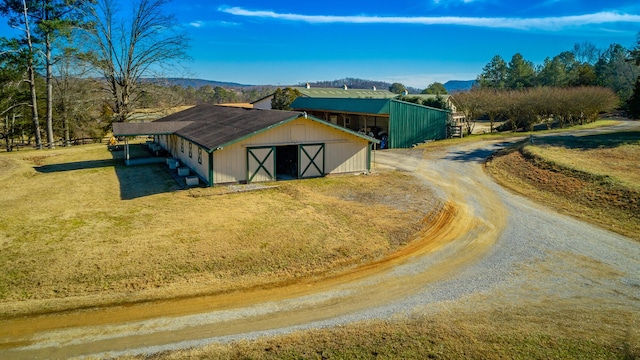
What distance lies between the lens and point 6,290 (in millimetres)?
9375

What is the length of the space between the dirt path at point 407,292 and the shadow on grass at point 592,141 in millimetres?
13520

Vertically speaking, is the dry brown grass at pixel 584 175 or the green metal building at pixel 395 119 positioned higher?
the green metal building at pixel 395 119

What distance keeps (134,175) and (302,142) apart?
9.46 meters

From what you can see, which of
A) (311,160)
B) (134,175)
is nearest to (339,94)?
(311,160)

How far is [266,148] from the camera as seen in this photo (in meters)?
19.8

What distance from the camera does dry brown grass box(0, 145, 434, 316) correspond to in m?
9.84

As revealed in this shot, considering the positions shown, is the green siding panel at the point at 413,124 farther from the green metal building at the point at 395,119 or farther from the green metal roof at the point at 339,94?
the green metal roof at the point at 339,94

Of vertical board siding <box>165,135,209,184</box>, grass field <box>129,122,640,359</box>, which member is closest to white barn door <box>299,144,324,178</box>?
vertical board siding <box>165,135,209,184</box>

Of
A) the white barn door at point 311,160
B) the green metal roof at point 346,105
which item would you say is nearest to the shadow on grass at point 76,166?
the white barn door at point 311,160

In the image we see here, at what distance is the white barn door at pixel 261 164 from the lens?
19.6m

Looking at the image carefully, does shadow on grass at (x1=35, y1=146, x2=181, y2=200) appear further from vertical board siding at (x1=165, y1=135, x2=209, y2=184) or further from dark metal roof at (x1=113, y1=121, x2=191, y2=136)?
dark metal roof at (x1=113, y1=121, x2=191, y2=136)

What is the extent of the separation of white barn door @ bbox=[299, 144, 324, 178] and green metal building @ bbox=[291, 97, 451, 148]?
11.8 metres

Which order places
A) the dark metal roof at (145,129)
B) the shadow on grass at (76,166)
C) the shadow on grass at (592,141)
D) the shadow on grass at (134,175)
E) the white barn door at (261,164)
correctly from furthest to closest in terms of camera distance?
the shadow on grass at (592,141)
the shadow on grass at (76,166)
the dark metal roof at (145,129)
the white barn door at (261,164)
the shadow on grass at (134,175)

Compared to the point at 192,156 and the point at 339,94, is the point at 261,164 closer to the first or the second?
the point at 192,156
